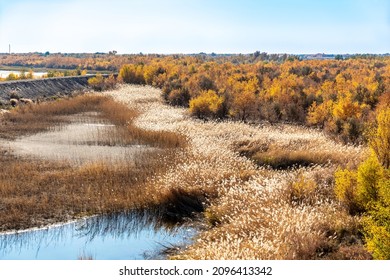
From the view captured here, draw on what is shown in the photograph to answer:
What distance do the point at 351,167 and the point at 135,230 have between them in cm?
751

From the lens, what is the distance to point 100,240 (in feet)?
43.5

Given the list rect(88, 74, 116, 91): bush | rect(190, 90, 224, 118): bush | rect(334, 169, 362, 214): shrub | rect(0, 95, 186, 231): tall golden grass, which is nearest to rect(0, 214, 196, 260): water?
rect(0, 95, 186, 231): tall golden grass

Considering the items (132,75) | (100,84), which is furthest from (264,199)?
(132,75)

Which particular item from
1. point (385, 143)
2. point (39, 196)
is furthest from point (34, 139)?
point (385, 143)

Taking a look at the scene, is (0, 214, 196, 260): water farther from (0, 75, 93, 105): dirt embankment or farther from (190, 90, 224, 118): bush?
(0, 75, 93, 105): dirt embankment

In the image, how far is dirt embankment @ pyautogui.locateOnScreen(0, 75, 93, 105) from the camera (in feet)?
148

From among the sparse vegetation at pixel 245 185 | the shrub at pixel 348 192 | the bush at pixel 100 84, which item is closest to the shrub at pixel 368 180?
the sparse vegetation at pixel 245 185

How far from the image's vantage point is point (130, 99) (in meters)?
42.1

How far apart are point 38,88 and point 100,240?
140ft

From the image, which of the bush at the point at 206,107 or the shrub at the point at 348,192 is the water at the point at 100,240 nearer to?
the shrub at the point at 348,192

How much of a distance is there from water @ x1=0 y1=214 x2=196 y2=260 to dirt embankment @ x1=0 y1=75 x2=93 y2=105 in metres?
30.7

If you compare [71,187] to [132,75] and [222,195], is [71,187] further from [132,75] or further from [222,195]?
[132,75]

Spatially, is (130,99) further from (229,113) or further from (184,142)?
(184,142)
